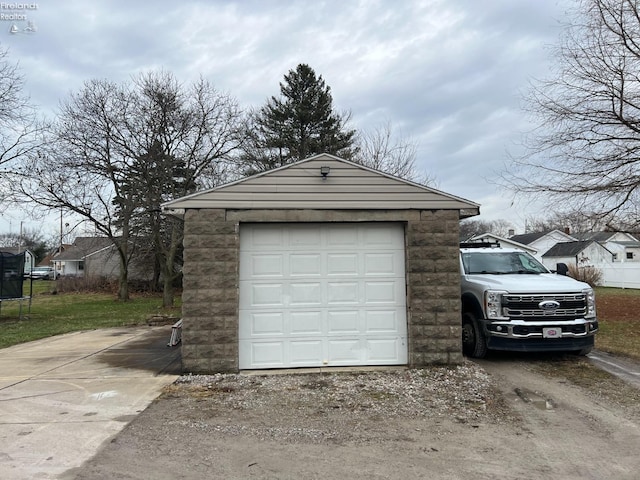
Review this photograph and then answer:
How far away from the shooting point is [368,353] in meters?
7.47

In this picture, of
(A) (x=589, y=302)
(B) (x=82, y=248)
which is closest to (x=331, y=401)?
(A) (x=589, y=302)

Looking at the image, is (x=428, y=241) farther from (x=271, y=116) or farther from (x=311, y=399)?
(x=271, y=116)

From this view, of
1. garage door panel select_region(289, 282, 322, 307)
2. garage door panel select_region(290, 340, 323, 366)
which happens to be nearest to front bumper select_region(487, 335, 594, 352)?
garage door panel select_region(290, 340, 323, 366)

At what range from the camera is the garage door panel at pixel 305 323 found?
740 cm

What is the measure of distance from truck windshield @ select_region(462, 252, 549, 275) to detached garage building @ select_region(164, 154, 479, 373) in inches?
77.2

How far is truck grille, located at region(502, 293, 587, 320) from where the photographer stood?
24.9 feet

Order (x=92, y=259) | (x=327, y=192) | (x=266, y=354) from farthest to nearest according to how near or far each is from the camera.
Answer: (x=92, y=259), (x=327, y=192), (x=266, y=354)

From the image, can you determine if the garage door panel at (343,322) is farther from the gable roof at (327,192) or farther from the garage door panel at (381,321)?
the gable roof at (327,192)

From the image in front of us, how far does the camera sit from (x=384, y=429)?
4.89m

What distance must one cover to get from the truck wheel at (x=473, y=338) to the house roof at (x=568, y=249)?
124 feet

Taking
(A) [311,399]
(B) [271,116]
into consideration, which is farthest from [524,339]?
(B) [271,116]

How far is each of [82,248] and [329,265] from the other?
155ft

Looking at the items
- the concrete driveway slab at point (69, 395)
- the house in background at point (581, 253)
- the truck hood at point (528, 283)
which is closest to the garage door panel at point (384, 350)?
the truck hood at point (528, 283)

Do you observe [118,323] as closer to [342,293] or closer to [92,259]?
[342,293]
